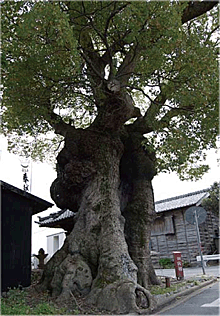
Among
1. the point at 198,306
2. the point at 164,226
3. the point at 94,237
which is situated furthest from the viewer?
the point at 164,226

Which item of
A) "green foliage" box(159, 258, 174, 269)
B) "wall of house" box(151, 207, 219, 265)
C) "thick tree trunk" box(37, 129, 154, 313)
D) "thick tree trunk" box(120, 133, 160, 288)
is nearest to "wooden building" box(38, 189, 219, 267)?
"wall of house" box(151, 207, 219, 265)

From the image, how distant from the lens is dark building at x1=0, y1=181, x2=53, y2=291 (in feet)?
28.0

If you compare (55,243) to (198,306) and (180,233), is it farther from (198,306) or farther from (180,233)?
(198,306)

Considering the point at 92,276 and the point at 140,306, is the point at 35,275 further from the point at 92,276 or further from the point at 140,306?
the point at 140,306

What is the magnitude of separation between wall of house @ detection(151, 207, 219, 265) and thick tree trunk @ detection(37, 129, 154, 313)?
12856mm

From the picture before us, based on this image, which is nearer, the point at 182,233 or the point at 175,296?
the point at 175,296

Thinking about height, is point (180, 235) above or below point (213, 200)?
below

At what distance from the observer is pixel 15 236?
904cm

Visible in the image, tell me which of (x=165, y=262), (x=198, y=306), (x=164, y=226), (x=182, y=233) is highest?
(x=164, y=226)

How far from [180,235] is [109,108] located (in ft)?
48.6

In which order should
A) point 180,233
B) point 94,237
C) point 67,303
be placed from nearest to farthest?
point 67,303 → point 94,237 → point 180,233

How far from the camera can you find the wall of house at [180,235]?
792 inches

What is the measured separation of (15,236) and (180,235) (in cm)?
1433

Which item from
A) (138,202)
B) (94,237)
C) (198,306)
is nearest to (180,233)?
(138,202)
